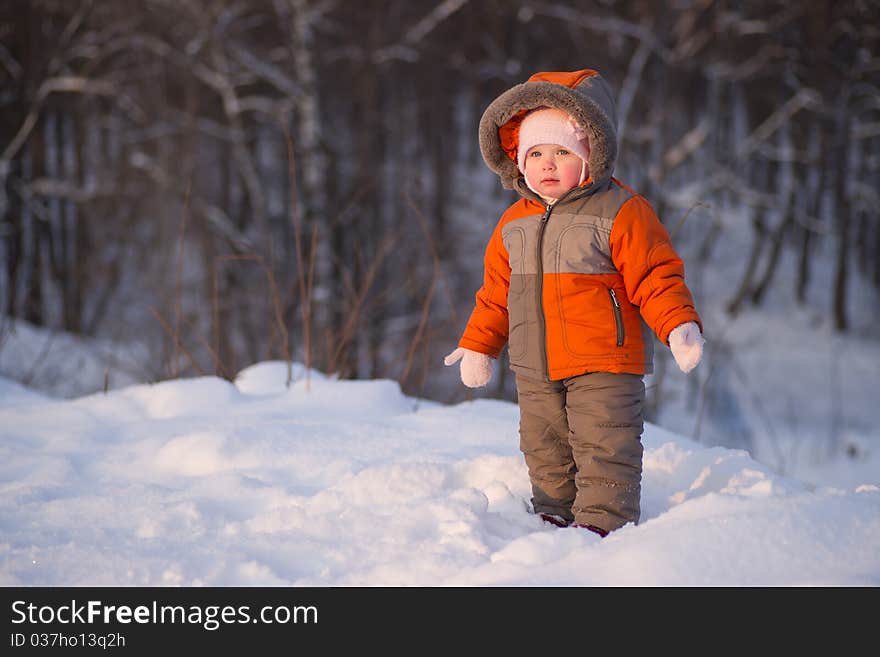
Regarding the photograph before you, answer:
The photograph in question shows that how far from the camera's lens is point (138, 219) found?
47.3 feet

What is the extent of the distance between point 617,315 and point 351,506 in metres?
0.88

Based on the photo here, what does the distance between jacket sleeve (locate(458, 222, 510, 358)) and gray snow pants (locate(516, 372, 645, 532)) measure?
20 cm

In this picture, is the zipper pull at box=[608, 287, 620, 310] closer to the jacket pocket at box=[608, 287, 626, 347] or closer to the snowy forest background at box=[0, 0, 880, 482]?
the jacket pocket at box=[608, 287, 626, 347]

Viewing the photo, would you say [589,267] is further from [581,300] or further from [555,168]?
[555,168]

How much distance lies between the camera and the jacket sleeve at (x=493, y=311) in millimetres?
2309

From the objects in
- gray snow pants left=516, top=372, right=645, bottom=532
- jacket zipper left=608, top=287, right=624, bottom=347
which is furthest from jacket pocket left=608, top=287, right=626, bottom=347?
gray snow pants left=516, top=372, right=645, bottom=532

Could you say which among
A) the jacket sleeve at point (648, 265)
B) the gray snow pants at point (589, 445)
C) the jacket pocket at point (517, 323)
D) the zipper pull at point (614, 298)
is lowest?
the gray snow pants at point (589, 445)

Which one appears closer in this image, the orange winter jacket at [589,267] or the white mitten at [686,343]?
the white mitten at [686,343]

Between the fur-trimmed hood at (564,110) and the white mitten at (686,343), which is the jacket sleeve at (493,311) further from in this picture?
the white mitten at (686,343)

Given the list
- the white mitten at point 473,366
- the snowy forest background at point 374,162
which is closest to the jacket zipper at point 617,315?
the white mitten at point 473,366

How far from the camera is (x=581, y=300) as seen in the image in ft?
6.80

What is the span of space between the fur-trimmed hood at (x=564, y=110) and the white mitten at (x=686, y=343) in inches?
18.1
